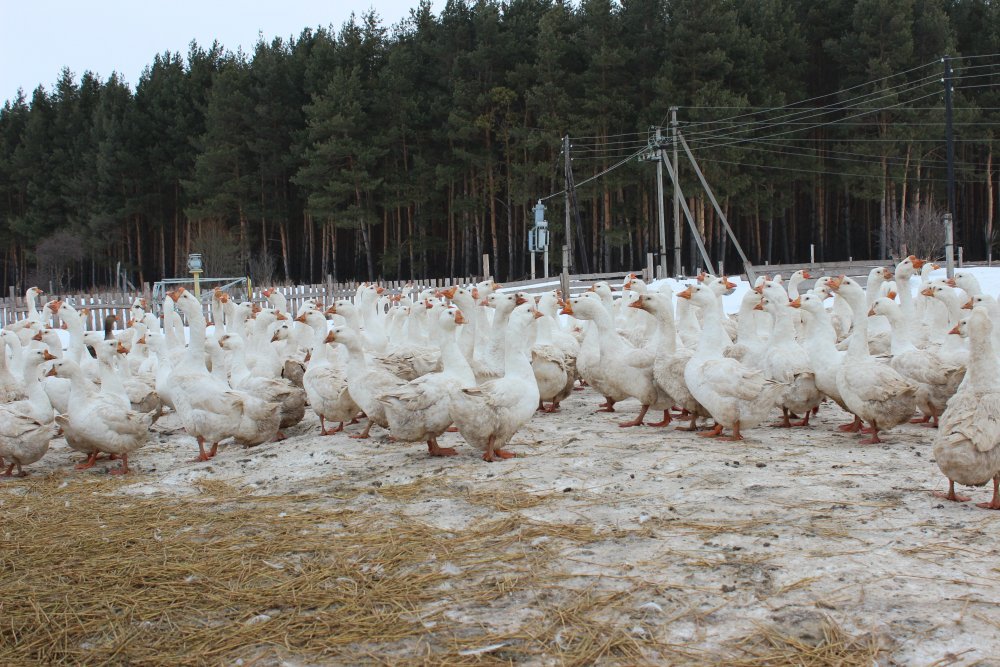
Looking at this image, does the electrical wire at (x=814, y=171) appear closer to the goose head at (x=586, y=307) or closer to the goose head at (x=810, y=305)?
the goose head at (x=586, y=307)

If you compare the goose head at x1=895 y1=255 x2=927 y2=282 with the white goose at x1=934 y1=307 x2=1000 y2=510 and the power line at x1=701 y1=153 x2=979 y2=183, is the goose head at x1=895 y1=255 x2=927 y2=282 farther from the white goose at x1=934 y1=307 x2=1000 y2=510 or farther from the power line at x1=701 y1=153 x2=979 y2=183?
the power line at x1=701 y1=153 x2=979 y2=183

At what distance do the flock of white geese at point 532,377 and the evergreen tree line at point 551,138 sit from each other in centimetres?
2526

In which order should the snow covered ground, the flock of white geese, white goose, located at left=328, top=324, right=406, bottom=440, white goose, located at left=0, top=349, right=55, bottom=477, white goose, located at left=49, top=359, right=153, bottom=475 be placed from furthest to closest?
white goose, located at left=328, top=324, right=406, bottom=440
white goose, located at left=49, top=359, right=153, bottom=475
white goose, located at left=0, top=349, right=55, bottom=477
the flock of white geese
the snow covered ground

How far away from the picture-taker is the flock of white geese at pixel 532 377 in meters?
6.48

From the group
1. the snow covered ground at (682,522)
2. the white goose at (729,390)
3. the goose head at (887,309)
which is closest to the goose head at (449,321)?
the snow covered ground at (682,522)

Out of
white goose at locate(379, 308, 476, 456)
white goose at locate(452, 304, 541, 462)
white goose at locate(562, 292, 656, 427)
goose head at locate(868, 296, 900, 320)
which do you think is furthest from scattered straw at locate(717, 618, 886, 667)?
goose head at locate(868, 296, 900, 320)

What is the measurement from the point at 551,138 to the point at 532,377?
32818mm

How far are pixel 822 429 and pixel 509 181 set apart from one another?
34.8 meters

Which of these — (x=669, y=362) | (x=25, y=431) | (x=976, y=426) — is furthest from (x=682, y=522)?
(x=25, y=431)

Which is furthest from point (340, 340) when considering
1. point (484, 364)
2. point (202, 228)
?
point (202, 228)

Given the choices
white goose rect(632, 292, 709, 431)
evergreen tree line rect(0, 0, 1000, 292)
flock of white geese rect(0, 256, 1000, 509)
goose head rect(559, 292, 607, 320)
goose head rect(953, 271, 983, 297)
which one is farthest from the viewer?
evergreen tree line rect(0, 0, 1000, 292)

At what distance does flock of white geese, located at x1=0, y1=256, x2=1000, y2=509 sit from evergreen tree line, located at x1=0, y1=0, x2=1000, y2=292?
82.9 feet

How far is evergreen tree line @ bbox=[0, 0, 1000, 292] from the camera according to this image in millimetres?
37688

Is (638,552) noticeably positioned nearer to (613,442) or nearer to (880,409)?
(613,442)
